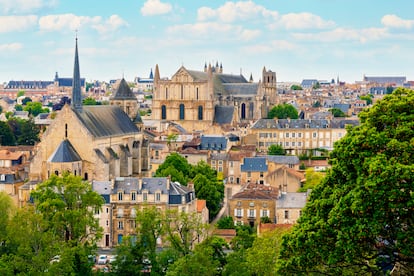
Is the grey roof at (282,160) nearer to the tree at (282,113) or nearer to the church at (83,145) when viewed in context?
the church at (83,145)

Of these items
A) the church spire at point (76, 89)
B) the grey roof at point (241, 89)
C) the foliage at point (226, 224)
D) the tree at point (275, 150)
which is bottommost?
the foliage at point (226, 224)

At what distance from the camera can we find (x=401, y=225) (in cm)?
2100

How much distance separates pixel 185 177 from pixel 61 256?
28143 millimetres

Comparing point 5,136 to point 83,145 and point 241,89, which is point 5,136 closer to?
point 83,145

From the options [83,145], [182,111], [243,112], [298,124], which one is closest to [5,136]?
[182,111]

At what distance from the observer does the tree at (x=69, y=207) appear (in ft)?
138

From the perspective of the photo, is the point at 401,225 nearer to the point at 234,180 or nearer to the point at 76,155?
the point at 76,155

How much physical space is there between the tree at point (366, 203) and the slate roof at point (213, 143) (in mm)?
61872

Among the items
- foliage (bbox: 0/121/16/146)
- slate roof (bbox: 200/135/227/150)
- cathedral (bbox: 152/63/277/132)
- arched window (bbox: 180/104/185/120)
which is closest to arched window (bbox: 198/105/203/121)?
cathedral (bbox: 152/63/277/132)

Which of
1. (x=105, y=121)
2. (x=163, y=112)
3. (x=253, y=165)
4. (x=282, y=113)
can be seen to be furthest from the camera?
(x=282, y=113)

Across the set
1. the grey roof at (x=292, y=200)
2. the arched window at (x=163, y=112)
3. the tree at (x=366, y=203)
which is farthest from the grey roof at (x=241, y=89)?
the tree at (x=366, y=203)

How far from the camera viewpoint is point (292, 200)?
54.4m

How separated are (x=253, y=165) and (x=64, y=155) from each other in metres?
20.4

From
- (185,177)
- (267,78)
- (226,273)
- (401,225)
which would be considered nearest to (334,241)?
(401,225)
